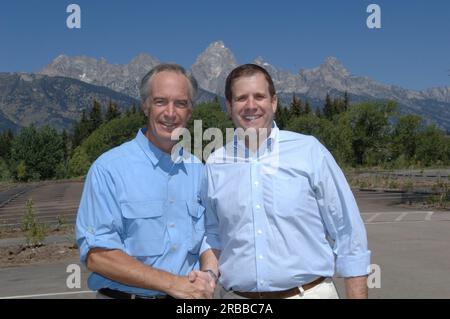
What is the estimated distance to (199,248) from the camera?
10.6 ft

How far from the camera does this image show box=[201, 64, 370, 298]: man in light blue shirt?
10.1 feet

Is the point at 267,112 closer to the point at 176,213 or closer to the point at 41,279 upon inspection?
the point at 176,213

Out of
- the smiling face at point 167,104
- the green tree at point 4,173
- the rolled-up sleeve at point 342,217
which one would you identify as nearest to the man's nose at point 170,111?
the smiling face at point 167,104

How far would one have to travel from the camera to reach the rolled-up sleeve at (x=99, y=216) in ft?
9.38

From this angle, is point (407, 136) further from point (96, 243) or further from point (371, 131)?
point (96, 243)

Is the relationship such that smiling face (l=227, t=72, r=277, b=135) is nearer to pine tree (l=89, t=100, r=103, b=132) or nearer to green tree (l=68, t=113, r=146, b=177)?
green tree (l=68, t=113, r=146, b=177)

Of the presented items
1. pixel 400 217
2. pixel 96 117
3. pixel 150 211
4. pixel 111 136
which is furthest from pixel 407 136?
pixel 150 211

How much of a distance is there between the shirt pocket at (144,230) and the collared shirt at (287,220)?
381 millimetres

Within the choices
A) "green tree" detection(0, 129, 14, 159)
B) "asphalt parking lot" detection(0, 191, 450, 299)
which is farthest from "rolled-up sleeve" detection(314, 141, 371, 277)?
"green tree" detection(0, 129, 14, 159)

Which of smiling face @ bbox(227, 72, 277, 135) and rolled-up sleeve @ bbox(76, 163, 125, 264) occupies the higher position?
smiling face @ bbox(227, 72, 277, 135)

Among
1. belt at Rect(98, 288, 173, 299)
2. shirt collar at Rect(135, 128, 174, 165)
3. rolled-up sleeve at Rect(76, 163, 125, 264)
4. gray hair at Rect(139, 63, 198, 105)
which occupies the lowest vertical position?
belt at Rect(98, 288, 173, 299)

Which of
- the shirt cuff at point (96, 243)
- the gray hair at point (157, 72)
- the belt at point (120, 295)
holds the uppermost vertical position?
the gray hair at point (157, 72)

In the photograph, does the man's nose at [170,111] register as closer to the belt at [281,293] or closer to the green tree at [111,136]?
the belt at [281,293]

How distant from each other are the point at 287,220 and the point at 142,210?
811 mm
